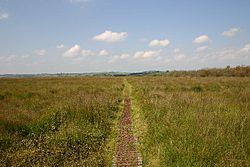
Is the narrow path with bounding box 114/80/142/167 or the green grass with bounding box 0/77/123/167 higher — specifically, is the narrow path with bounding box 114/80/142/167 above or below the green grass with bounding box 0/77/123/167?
below

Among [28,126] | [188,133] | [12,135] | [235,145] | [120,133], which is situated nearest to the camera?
[235,145]

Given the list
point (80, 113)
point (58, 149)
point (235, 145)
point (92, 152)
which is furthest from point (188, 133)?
point (80, 113)

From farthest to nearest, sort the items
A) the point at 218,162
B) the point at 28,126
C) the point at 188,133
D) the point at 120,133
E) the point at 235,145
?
the point at 120,133 < the point at 28,126 < the point at 188,133 < the point at 235,145 < the point at 218,162

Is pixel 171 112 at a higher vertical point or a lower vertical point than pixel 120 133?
higher

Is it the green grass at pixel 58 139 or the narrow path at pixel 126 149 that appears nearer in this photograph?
the green grass at pixel 58 139

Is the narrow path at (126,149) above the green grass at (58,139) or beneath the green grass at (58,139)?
beneath

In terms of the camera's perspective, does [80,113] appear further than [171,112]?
Yes

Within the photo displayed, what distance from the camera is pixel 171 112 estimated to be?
384 inches

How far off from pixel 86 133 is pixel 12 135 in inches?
78.4

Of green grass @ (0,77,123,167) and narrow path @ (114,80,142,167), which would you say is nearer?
green grass @ (0,77,123,167)

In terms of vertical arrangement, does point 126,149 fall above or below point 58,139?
below

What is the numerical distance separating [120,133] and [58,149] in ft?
10.4

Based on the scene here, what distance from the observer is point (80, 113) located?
37.0 feet

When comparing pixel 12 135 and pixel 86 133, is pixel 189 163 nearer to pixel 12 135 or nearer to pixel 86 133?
pixel 86 133
